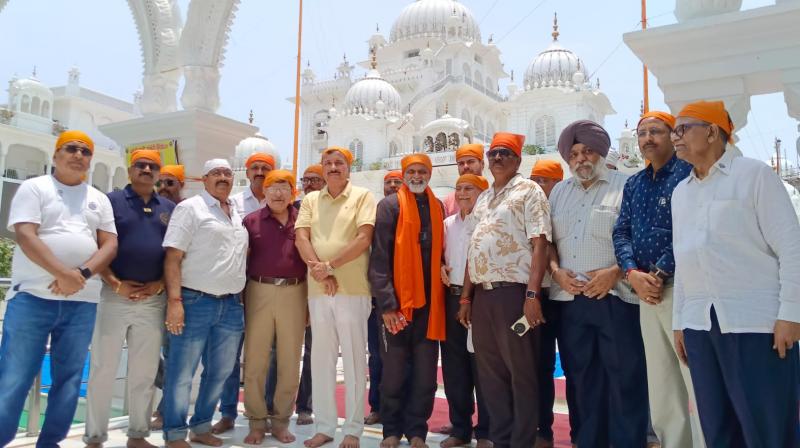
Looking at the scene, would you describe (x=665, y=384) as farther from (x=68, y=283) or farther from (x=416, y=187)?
(x=68, y=283)

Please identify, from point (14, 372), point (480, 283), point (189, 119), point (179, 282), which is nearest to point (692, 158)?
point (480, 283)

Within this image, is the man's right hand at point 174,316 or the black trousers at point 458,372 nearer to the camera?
the man's right hand at point 174,316

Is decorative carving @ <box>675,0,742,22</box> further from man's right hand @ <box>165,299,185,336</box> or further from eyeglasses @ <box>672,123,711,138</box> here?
man's right hand @ <box>165,299,185,336</box>

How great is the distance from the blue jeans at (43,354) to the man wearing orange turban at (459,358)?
2.02 meters

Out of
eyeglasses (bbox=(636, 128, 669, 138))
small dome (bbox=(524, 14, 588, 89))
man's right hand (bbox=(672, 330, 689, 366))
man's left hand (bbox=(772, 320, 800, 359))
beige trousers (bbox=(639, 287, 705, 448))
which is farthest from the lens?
small dome (bbox=(524, 14, 588, 89))

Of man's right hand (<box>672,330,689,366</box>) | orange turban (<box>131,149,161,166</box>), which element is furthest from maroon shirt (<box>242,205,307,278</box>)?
man's right hand (<box>672,330,689,366</box>)

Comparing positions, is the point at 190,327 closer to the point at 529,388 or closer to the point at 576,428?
the point at 529,388

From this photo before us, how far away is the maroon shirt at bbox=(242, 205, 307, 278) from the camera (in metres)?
3.82

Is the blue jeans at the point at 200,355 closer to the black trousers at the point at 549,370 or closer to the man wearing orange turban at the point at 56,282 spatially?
the man wearing orange turban at the point at 56,282

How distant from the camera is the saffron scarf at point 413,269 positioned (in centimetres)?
354

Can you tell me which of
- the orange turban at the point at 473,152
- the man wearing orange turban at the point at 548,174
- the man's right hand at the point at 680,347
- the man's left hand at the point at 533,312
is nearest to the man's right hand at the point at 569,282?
the man's left hand at the point at 533,312

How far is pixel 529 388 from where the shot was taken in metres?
3.17

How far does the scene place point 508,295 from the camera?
321 cm

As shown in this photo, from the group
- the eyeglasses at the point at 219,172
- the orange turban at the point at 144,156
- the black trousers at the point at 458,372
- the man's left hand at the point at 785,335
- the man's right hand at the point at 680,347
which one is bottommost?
the black trousers at the point at 458,372
